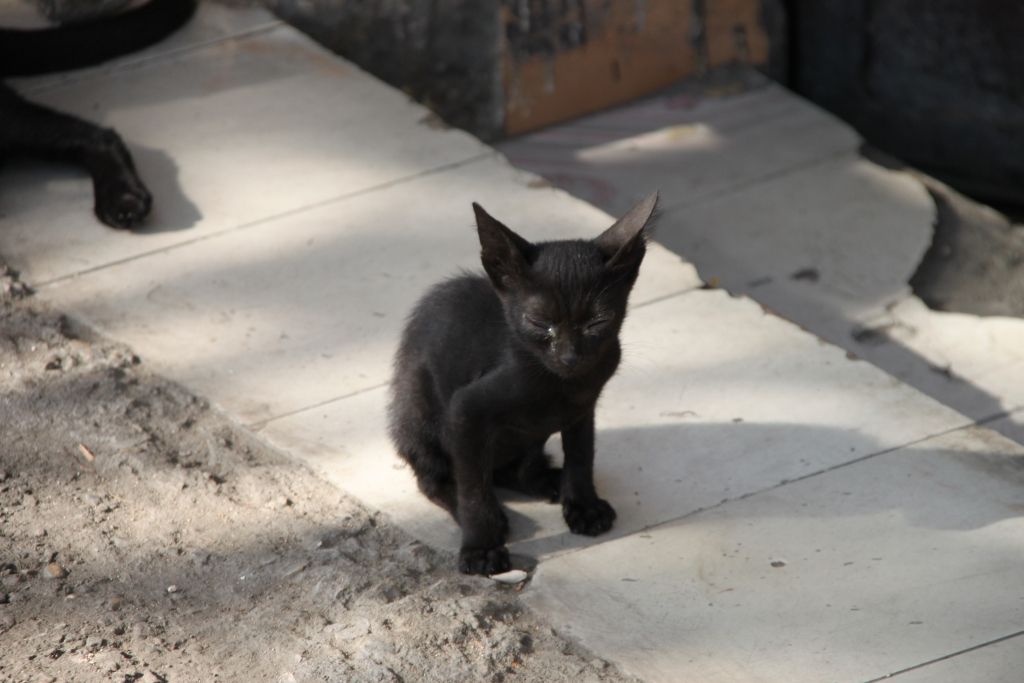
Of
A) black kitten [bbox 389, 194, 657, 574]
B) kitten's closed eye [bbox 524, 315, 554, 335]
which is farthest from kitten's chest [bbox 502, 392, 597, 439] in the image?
kitten's closed eye [bbox 524, 315, 554, 335]

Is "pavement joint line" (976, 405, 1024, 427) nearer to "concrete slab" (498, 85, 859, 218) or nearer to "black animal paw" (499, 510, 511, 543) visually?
"concrete slab" (498, 85, 859, 218)

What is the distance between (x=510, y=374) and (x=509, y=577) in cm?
52

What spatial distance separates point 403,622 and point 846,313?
3301 millimetres

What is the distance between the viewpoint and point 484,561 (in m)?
3.44

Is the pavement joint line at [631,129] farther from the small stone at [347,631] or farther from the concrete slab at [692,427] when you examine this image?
the small stone at [347,631]

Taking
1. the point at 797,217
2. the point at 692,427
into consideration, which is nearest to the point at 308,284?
the point at 692,427

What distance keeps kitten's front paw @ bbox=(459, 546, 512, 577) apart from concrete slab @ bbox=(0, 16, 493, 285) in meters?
2.15

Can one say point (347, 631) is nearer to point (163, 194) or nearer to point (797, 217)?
point (163, 194)

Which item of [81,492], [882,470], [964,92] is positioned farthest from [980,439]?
[964,92]

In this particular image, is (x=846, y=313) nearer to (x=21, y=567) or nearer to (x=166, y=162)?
(x=166, y=162)

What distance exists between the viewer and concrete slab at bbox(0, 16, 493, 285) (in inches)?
201

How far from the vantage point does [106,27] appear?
19.9 feet

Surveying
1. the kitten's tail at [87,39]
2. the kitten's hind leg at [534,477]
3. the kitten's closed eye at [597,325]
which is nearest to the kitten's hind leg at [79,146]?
the kitten's tail at [87,39]

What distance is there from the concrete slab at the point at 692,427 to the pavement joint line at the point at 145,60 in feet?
8.59
